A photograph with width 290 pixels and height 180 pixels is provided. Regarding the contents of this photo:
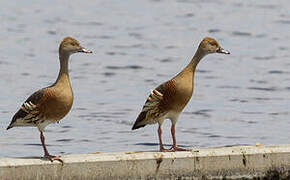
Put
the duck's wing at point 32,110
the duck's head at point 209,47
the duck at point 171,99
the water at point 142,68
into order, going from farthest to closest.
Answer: the water at point 142,68 → the duck's head at point 209,47 → the duck at point 171,99 → the duck's wing at point 32,110

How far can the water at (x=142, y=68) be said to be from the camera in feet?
70.1

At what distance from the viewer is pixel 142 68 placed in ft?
103

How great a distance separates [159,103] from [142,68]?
1602 centimetres

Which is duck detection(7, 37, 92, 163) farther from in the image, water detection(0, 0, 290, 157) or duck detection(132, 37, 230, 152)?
water detection(0, 0, 290, 157)

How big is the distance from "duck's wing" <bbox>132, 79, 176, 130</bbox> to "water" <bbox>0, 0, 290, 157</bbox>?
13.9ft

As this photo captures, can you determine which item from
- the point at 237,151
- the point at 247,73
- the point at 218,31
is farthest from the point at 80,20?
the point at 237,151

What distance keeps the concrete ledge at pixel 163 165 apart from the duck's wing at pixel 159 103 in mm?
828

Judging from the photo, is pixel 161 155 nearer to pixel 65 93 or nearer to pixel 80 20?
pixel 65 93

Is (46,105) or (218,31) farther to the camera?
(218,31)

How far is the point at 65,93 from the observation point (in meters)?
14.4

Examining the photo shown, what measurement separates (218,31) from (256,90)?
42.5 ft

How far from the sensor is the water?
21.4 meters

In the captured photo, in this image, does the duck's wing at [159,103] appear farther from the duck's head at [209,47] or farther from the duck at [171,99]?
the duck's head at [209,47]

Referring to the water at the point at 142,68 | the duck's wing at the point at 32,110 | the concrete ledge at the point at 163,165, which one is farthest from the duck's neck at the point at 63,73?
the water at the point at 142,68
